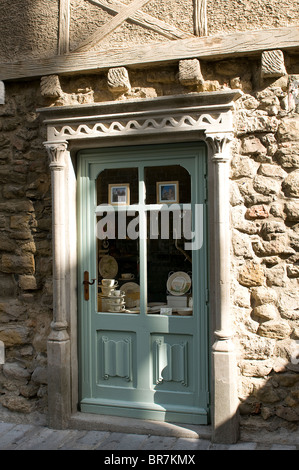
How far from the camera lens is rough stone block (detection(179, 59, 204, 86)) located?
4031mm

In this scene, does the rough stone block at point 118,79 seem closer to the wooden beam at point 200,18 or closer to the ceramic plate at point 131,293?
the wooden beam at point 200,18

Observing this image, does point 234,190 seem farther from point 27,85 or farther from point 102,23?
point 27,85

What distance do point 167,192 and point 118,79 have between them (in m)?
0.97

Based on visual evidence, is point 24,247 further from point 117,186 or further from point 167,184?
point 167,184

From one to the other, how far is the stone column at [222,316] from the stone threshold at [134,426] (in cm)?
17

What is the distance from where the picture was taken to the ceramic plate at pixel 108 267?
455 centimetres

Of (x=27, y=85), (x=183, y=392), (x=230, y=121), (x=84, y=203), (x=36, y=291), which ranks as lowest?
(x=183, y=392)

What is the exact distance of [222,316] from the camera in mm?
4000

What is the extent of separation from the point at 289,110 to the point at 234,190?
2.32ft

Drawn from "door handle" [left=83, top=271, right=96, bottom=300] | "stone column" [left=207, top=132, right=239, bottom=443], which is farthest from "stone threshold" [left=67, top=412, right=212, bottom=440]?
"door handle" [left=83, top=271, right=96, bottom=300]

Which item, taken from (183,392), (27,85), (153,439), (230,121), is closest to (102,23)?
(27,85)

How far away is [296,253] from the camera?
3949 mm

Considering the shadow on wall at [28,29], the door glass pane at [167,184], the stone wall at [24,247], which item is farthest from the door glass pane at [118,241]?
the shadow on wall at [28,29]
